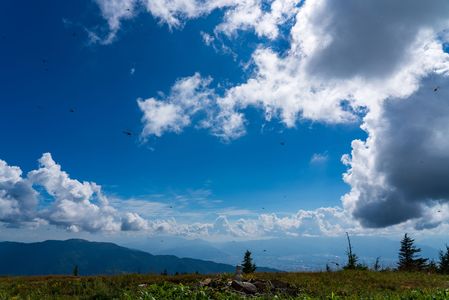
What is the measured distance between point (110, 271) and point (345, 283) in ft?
53.3

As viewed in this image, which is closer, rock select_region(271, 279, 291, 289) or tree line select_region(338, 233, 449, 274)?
rock select_region(271, 279, 291, 289)

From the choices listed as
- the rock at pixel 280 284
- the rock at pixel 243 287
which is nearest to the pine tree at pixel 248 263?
the rock at pixel 280 284

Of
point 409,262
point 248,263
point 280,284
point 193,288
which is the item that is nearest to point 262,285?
point 280,284

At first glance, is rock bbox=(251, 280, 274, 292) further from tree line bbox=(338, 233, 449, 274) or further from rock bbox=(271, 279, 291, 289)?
tree line bbox=(338, 233, 449, 274)

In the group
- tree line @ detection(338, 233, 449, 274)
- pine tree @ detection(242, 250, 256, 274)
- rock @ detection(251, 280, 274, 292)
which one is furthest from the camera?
pine tree @ detection(242, 250, 256, 274)

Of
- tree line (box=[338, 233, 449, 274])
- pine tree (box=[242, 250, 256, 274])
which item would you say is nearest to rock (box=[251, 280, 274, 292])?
tree line (box=[338, 233, 449, 274])

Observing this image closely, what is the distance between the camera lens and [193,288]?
17.6 meters

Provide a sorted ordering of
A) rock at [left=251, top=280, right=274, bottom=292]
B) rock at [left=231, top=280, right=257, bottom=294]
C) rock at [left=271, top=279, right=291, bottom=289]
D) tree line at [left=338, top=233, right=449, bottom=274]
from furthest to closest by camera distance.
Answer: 1. tree line at [left=338, top=233, right=449, bottom=274]
2. rock at [left=271, top=279, right=291, bottom=289]
3. rock at [left=251, top=280, right=274, bottom=292]
4. rock at [left=231, top=280, right=257, bottom=294]

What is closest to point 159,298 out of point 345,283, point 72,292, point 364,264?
point 72,292

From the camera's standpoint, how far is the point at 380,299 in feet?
44.7

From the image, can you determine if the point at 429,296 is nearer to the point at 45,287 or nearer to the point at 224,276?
the point at 224,276

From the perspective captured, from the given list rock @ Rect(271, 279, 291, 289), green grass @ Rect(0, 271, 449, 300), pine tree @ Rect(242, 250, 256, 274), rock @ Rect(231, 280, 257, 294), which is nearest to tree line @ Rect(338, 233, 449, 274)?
green grass @ Rect(0, 271, 449, 300)

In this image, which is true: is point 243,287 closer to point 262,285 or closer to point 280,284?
point 262,285

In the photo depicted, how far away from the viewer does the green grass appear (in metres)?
15.1
